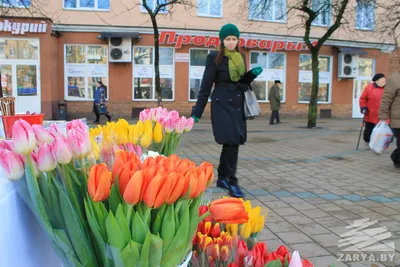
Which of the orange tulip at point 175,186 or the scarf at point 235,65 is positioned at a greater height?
the scarf at point 235,65

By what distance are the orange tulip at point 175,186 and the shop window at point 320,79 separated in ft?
69.3

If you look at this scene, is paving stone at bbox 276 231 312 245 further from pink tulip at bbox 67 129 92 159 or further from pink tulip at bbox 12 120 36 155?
pink tulip at bbox 12 120 36 155

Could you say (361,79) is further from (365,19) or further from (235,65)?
(235,65)

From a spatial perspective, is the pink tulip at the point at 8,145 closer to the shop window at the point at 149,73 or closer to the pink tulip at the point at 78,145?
the pink tulip at the point at 78,145

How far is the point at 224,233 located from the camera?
51.7 inches

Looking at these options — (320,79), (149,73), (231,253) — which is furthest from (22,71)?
(231,253)

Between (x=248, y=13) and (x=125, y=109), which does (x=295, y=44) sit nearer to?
(x=248, y=13)

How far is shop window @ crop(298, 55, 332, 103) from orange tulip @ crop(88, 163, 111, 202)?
21.2 meters

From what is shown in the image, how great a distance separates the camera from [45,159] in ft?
2.98

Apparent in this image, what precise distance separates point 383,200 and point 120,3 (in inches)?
662

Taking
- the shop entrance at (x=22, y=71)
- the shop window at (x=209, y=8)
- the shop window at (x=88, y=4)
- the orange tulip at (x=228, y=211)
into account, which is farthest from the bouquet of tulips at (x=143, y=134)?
the shop window at (x=209, y=8)

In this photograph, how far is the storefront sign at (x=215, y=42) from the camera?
18.5 metres

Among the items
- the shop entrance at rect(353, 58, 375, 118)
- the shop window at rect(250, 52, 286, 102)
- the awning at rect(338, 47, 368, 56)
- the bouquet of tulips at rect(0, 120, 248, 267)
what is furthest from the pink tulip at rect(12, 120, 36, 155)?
the shop entrance at rect(353, 58, 375, 118)

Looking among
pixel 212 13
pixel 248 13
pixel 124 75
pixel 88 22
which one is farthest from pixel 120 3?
pixel 248 13
